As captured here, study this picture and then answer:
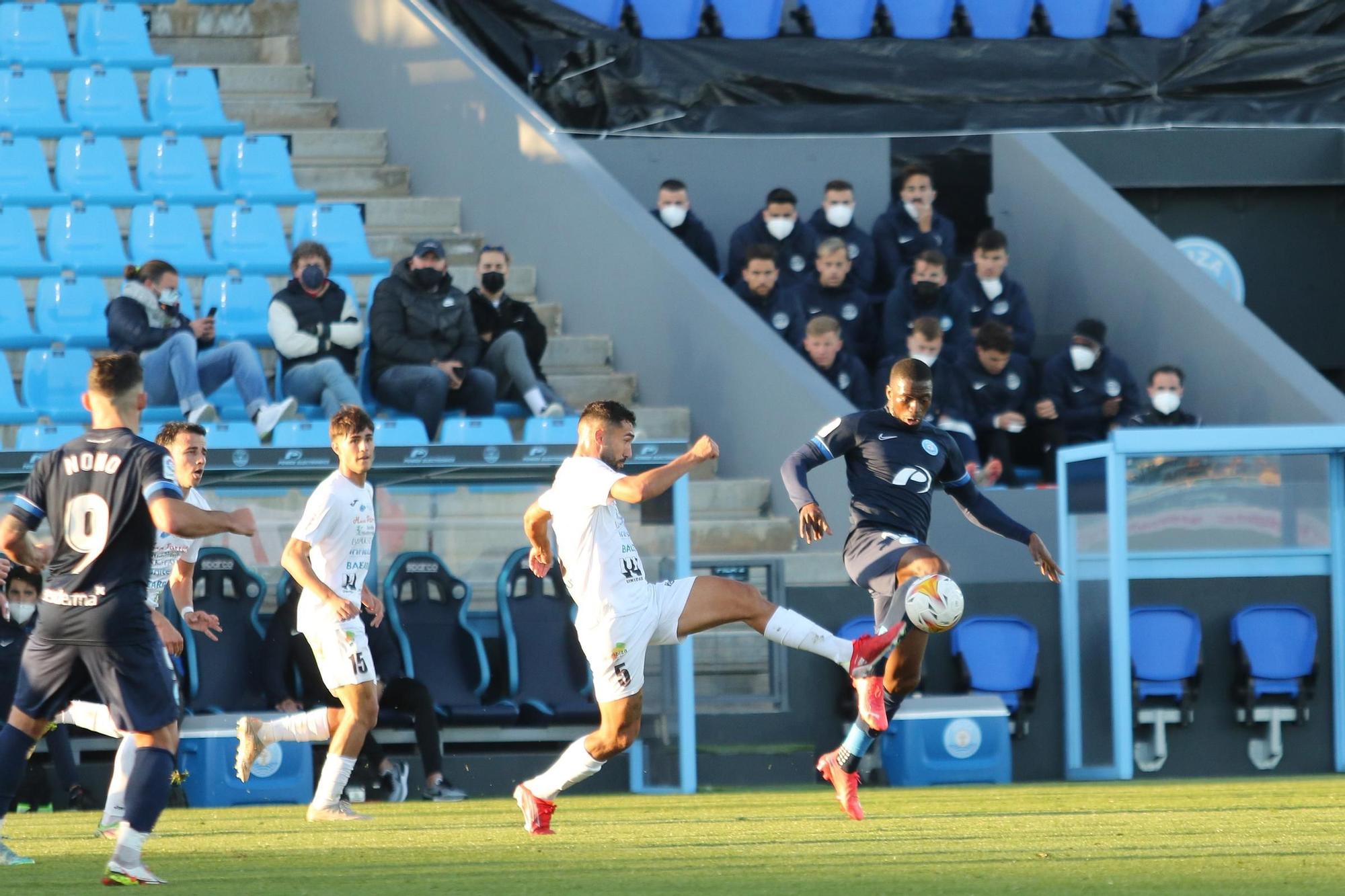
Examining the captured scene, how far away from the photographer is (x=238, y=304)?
538 inches

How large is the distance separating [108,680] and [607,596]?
207 centimetres

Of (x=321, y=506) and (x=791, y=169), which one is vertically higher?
(x=791, y=169)

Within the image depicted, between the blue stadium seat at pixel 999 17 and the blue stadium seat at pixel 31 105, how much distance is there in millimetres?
7611

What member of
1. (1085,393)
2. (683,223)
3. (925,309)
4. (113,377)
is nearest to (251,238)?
(683,223)

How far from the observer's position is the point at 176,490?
21.1 feet

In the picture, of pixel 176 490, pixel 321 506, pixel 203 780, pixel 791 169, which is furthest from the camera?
pixel 791 169

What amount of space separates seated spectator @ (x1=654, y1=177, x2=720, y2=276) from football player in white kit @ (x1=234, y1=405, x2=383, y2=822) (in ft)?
19.4

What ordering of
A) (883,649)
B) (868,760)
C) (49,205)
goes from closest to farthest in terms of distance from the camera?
(883,649) → (868,760) → (49,205)

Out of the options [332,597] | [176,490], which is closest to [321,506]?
[332,597]

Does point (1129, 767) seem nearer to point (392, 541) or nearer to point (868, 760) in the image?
point (868, 760)

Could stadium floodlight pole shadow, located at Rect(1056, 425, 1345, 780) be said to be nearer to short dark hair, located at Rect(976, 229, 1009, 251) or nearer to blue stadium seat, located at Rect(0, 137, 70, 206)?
short dark hair, located at Rect(976, 229, 1009, 251)

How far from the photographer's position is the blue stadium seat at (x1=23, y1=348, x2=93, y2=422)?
1262 cm

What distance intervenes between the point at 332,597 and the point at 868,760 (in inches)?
163

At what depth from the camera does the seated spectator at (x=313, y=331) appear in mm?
12453
